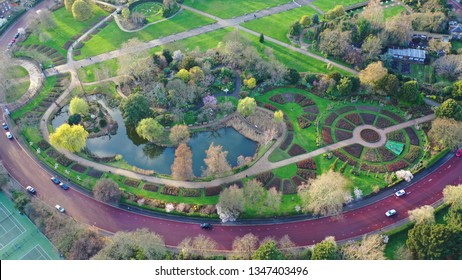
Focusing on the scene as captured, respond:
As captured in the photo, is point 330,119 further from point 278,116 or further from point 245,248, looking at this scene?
point 245,248

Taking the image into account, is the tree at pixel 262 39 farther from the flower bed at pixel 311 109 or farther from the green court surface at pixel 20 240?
the green court surface at pixel 20 240

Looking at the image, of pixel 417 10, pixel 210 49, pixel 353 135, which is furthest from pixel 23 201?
pixel 417 10

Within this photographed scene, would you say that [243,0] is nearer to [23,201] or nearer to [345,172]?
[345,172]

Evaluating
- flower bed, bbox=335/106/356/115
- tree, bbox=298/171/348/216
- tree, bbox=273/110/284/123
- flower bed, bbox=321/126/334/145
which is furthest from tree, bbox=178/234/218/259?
flower bed, bbox=335/106/356/115

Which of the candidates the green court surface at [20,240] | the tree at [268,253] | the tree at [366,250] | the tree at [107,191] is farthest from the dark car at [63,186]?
the tree at [366,250]

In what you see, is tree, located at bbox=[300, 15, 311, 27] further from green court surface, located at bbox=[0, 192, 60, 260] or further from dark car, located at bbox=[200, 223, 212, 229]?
green court surface, located at bbox=[0, 192, 60, 260]

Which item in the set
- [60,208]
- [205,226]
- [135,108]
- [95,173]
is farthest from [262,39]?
[60,208]
